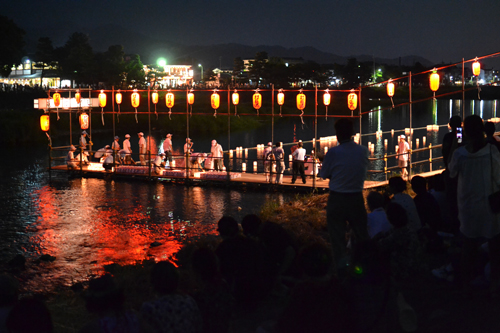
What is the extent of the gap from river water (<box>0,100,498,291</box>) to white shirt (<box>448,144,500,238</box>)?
696 centimetres

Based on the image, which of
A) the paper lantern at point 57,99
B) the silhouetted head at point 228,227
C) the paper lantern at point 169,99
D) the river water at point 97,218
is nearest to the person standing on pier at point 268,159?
the river water at point 97,218

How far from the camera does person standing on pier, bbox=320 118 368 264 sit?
5324mm

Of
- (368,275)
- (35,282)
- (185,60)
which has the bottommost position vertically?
(35,282)

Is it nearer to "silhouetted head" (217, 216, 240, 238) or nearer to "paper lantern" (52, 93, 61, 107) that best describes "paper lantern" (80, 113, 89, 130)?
"paper lantern" (52, 93, 61, 107)

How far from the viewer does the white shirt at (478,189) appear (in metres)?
4.86

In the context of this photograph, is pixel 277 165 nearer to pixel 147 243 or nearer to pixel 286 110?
pixel 147 243

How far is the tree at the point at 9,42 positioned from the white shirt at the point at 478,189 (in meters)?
60.1

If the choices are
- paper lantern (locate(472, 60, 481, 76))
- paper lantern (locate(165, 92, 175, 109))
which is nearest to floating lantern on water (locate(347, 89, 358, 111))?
paper lantern (locate(472, 60, 481, 76))

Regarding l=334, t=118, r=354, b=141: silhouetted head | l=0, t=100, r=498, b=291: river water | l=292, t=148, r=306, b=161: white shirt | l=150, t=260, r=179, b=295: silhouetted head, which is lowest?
l=0, t=100, r=498, b=291: river water

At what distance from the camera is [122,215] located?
14.8m

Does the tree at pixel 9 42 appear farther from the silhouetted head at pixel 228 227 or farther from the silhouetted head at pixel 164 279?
the silhouetted head at pixel 164 279

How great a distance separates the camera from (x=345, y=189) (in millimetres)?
5316

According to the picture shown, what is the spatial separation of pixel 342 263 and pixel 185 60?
145569 mm

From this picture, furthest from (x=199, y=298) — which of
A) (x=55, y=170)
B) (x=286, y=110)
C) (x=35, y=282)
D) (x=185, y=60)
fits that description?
(x=185, y=60)
